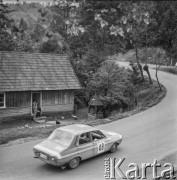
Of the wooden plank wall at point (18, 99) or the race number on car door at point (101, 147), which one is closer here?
the race number on car door at point (101, 147)

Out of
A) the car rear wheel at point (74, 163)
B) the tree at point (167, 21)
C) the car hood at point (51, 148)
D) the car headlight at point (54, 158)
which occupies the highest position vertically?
the tree at point (167, 21)

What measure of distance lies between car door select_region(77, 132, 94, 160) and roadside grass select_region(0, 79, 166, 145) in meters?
3.55

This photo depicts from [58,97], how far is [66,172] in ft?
44.4

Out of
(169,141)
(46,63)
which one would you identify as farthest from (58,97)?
(169,141)

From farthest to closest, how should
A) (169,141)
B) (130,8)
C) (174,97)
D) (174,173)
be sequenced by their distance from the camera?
(174,97)
(169,141)
(174,173)
(130,8)

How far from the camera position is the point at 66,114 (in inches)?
914

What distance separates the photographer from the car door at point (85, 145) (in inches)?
395

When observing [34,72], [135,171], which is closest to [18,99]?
[34,72]

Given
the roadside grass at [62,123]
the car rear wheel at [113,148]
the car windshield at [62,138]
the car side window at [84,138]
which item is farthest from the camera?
the roadside grass at [62,123]

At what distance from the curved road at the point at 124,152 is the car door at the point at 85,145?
1.32ft

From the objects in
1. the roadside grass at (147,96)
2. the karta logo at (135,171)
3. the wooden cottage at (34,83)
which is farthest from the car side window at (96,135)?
the wooden cottage at (34,83)

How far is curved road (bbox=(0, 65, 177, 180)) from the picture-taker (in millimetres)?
9367

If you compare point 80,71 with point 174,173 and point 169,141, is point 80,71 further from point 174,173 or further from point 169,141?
point 174,173

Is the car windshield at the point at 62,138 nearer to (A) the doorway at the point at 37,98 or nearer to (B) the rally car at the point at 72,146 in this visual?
(B) the rally car at the point at 72,146
